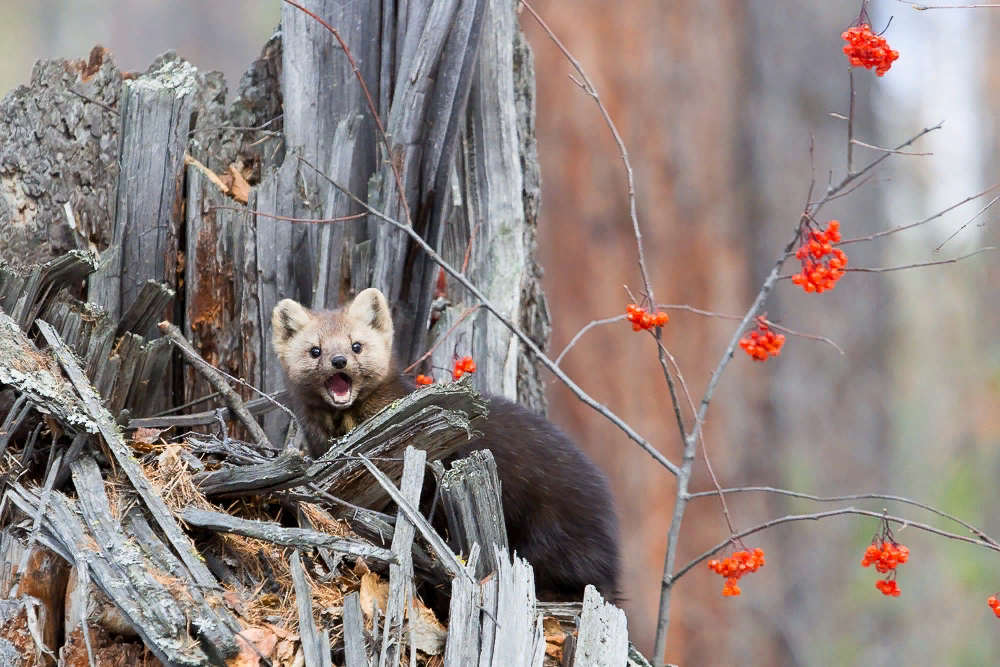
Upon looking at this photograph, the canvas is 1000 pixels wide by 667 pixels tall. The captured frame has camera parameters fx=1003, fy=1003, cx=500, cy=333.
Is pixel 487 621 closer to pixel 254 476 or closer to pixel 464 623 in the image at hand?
pixel 464 623

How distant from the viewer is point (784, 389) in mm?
9172

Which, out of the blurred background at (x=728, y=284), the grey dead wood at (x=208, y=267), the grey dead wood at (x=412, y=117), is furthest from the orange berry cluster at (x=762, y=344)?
the blurred background at (x=728, y=284)

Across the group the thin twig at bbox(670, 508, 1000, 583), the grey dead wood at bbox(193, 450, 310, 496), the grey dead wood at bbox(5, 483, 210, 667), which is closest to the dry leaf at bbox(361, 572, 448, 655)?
the grey dead wood at bbox(193, 450, 310, 496)

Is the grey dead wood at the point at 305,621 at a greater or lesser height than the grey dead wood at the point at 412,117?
lesser

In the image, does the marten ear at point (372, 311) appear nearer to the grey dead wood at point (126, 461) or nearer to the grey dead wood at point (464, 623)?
the grey dead wood at point (126, 461)

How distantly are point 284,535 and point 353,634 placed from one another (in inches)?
15.9

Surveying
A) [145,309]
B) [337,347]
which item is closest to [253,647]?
[145,309]

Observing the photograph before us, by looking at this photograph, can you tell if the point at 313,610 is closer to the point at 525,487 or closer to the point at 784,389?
the point at 525,487

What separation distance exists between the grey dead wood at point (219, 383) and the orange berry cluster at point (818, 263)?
94.4 inches

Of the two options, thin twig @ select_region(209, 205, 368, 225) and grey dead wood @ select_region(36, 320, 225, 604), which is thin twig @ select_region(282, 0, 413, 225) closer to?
thin twig @ select_region(209, 205, 368, 225)

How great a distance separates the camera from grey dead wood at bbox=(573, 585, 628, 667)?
344 centimetres

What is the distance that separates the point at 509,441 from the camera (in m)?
4.80

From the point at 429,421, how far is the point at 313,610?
77 centimetres

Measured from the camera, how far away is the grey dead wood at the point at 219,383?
4414mm
